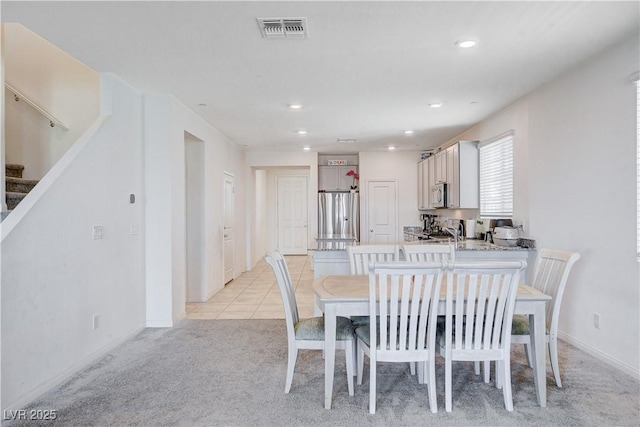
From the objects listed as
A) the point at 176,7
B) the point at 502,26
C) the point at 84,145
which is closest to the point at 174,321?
the point at 84,145

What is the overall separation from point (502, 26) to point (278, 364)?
301 centimetres

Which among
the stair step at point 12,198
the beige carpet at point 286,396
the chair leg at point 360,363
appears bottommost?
the beige carpet at point 286,396

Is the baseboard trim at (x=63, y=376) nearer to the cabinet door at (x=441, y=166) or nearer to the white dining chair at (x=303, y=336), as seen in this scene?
the white dining chair at (x=303, y=336)

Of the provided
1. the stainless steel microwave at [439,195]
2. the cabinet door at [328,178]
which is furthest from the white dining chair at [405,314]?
the cabinet door at [328,178]

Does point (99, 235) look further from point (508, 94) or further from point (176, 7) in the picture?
point (508, 94)

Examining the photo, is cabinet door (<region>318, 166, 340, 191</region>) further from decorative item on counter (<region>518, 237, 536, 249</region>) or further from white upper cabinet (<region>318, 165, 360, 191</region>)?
decorative item on counter (<region>518, 237, 536, 249</region>)

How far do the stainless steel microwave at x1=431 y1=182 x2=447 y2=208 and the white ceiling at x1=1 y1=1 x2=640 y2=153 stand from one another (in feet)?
5.02

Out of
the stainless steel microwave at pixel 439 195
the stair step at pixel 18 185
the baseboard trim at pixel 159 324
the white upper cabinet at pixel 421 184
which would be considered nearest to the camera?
the stair step at pixel 18 185

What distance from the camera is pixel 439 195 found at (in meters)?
6.13

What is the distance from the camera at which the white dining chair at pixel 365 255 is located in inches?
136

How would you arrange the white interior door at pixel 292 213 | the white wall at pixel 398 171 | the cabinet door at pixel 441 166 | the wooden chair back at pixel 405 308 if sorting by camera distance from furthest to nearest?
1. the white interior door at pixel 292 213
2. the white wall at pixel 398 171
3. the cabinet door at pixel 441 166
4. the wooden chair back at pixel 405 308

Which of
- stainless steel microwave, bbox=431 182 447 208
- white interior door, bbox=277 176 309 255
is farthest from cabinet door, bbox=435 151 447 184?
white interior door, bbox=277 176 309 255

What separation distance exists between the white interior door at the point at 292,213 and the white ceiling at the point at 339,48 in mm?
5726

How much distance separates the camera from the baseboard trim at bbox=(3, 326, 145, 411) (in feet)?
7.76
